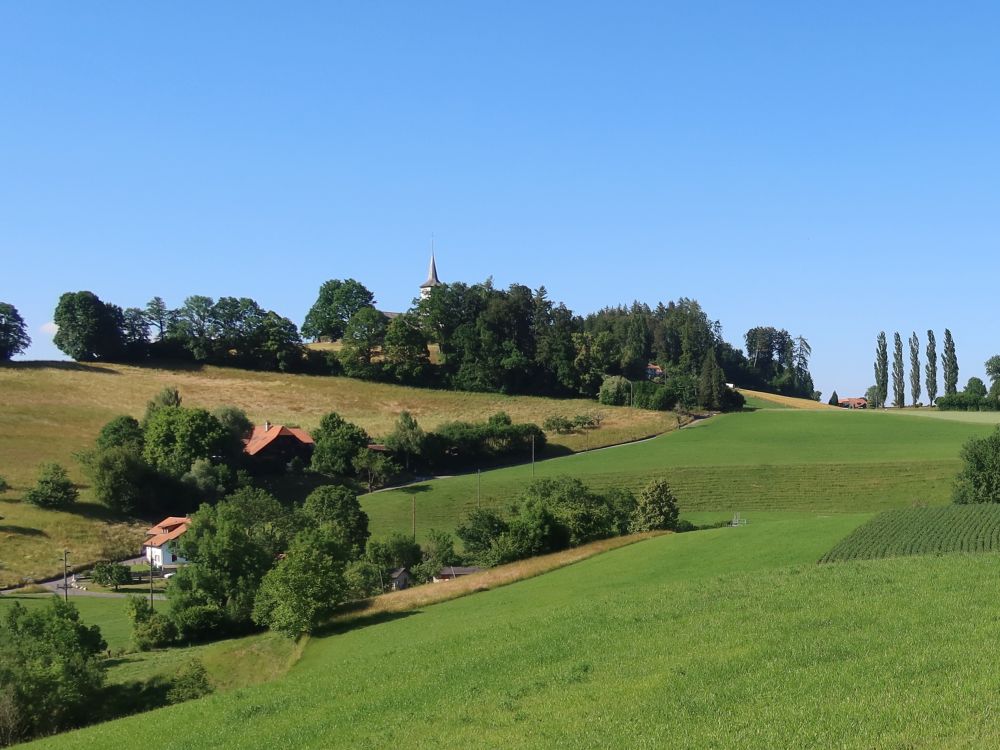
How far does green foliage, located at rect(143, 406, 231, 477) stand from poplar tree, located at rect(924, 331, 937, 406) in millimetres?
114406

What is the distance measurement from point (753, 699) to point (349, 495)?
51398 millimetres

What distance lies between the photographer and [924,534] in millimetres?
39031

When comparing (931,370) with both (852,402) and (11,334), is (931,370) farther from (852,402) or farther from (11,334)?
(11,334)

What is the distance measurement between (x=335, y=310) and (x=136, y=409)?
55464 millimetres

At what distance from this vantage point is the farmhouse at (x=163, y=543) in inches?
2554

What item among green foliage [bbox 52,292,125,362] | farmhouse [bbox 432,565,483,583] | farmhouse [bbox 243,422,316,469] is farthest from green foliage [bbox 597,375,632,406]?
green foliage [bbox 52,292,125,362]

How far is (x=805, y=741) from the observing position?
14.0 m

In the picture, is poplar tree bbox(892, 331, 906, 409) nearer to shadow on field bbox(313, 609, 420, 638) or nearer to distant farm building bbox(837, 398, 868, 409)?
distant farm building bbox(837, 398, 868, 409)

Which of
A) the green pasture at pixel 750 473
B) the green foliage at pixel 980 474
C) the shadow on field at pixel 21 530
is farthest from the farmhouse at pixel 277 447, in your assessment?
the green foliage at pixel 980 474

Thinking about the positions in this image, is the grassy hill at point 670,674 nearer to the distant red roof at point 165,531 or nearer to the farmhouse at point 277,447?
the distant red roof at point 165,531

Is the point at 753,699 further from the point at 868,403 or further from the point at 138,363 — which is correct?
the point at 868,403

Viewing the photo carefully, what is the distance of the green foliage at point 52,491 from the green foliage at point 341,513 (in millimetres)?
18519

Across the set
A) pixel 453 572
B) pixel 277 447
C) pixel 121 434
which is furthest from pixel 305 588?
pixel 121 434

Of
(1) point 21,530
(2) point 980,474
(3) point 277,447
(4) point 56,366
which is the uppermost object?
(4) point 56,366
